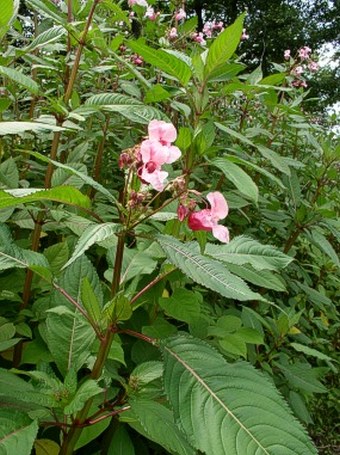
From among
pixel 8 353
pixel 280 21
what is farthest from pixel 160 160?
pixel 280 21

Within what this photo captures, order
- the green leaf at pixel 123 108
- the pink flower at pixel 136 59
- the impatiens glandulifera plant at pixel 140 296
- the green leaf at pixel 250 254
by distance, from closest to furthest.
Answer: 1. the impatiens glandulifera plant at pixel 140 296
2. the green leaf at pixel 250 254
3. the green leaf at pixel 123 108
4. the pink flower at pixel 136 59

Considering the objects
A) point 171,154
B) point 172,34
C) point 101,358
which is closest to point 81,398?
point 101,358

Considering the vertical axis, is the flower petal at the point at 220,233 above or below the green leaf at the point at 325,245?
above

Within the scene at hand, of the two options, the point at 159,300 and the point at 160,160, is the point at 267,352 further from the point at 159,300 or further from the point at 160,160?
the point at 160,160

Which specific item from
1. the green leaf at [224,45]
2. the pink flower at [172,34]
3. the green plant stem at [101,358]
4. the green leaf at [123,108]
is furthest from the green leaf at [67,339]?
the pink flower at [172,34]

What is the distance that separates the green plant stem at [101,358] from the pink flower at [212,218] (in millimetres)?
156

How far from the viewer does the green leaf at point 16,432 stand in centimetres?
89

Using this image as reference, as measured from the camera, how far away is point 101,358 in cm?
104

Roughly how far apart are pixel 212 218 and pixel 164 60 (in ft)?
1.56

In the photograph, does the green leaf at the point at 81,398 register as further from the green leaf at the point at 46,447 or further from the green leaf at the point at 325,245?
the green leaf at the point at 325,245

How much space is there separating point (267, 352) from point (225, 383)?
1.45 meters

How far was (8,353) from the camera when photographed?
1579 millimetres

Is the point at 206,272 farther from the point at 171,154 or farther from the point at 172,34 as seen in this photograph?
the point at 172,34

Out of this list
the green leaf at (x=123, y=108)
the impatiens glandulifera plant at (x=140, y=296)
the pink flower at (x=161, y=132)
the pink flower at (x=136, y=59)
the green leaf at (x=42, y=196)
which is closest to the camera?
the green leaf at (x=42, y=196)
